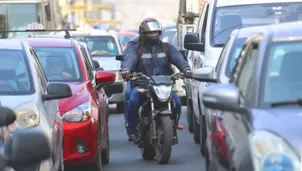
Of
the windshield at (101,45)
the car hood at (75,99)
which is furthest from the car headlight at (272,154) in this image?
the windshield at (101,45)

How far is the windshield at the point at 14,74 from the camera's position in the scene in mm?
8734

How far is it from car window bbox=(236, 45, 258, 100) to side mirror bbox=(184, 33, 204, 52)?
620cm

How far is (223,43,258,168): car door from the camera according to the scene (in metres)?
6.43

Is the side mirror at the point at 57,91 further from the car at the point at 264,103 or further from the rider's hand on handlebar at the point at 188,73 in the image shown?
the rider's hand on handlebar at the point at 188,73

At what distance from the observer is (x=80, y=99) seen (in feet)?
38.5

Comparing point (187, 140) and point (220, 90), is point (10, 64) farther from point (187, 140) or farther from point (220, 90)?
point (187, 140)

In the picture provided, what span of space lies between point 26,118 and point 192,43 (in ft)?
20.3

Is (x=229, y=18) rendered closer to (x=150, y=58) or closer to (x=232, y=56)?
(x=150, y=58)

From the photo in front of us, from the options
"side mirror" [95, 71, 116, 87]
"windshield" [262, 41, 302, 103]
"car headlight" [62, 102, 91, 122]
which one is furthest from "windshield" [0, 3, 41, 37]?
"windshield" [262, 41, 302, 103]

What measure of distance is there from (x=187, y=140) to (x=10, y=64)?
276 inches

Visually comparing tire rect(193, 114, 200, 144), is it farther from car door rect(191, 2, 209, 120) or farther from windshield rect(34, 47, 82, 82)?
windshield rect(34, 47, 82, 82)

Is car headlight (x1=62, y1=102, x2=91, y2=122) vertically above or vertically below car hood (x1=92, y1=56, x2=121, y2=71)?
above

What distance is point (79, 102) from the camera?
11.7 meters

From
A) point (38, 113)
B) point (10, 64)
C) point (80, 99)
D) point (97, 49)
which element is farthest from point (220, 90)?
point (97, 49)
